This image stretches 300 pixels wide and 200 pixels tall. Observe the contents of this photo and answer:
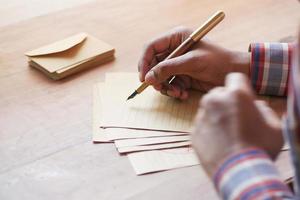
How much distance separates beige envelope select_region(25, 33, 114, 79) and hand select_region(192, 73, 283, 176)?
45 cm

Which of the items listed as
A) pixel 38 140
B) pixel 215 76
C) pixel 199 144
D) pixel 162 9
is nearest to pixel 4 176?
pixel 38 140

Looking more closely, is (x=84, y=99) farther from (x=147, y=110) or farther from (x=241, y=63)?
(x=241, y=63)

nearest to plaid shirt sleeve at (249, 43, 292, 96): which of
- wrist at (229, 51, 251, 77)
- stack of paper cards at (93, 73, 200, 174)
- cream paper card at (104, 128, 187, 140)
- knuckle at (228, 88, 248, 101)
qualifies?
wrist at (229, 51, 251, 77)

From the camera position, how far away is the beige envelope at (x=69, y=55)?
1070mm

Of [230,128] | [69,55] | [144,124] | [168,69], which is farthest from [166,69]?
[230,128]

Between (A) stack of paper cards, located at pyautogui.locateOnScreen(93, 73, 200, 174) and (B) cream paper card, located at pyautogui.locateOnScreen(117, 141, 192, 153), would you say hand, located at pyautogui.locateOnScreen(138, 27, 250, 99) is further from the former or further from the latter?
(B) cream paper card, located at pyautogui.locateOnScreen(117, 141, 192, 153)

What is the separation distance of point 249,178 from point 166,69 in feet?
1.30

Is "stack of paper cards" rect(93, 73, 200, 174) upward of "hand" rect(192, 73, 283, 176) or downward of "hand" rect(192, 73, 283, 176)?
downward

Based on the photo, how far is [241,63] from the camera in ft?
3.37

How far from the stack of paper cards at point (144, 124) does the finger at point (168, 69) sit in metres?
0.04

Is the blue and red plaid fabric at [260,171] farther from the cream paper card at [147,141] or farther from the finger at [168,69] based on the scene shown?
the finger at [168,69]

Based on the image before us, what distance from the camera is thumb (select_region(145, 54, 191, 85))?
988mm

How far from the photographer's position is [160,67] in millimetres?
988

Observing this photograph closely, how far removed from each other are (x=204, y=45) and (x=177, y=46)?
0.06m
